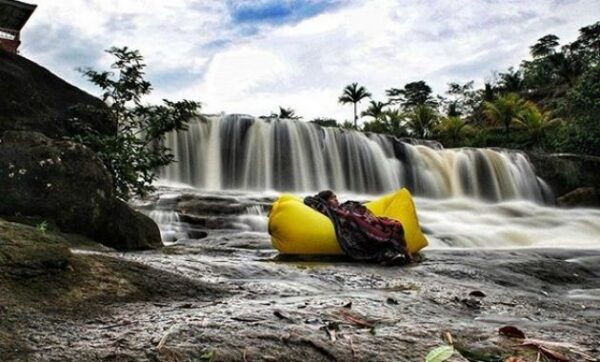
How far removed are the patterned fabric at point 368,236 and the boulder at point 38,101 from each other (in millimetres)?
4516

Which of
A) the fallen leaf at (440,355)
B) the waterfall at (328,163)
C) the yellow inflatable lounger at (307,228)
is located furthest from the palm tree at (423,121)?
the fallen leaf at (440,355)

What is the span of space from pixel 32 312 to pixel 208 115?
16.5m

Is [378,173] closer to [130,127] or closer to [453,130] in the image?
[130,127]

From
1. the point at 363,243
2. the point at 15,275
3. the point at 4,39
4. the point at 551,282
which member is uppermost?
the point at 4,39

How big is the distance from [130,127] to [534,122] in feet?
90.6

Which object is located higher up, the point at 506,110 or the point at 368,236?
the point at 506,110

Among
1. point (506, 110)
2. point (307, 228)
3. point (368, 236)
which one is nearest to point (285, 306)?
point (368, 236)

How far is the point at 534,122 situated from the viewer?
1225 inches

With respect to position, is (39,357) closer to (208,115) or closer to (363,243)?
(363,243)

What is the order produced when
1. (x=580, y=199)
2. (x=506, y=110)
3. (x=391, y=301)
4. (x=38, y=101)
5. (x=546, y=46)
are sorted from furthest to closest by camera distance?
(x=546, y=46)
(x=506, y=110)
(x=580, y=199)
(x=38, y=101)
(x=391, y=301)

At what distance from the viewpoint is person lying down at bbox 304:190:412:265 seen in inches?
219

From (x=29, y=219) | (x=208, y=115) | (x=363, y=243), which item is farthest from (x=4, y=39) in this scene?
(x=363, y=243)

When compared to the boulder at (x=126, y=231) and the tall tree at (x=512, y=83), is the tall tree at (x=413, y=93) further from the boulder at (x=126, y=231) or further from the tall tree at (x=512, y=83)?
the boulder at (x=126, y=231)

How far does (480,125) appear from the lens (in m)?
40.0
